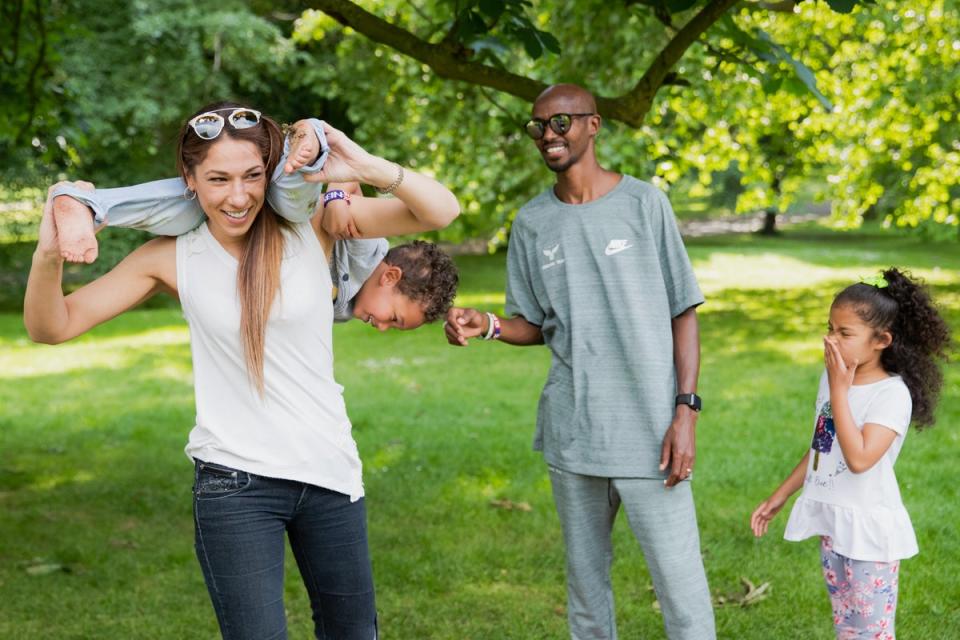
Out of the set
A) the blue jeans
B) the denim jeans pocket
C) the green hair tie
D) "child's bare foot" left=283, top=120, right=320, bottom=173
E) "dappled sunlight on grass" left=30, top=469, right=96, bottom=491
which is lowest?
"dappled sunlight on grass" left=30, top=469, right=96, bottom=491

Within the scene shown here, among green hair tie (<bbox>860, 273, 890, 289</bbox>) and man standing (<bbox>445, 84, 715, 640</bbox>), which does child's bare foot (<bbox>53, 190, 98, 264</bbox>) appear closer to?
man standing (<bbox>445, 84, 715, 640</bbox>)

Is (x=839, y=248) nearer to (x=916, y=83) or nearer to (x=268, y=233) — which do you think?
(x=916, y=83)

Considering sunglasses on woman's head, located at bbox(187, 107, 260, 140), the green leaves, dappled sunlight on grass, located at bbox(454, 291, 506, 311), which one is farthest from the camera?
dappled sunlight on grass, located at bbox(454, 291, 506, 311)

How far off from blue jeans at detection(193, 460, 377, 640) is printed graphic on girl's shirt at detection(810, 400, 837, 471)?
140 cm

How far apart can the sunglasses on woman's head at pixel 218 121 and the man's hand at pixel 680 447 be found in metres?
1.47

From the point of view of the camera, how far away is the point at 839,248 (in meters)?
27.3

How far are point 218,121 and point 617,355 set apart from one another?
4.53 ft

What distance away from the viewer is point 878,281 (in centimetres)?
316

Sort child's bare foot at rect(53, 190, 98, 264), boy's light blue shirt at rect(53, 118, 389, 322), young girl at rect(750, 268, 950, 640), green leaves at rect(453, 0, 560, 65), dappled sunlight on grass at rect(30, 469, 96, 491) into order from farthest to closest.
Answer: dappled sunlight on grass at rect(30, 469, 96, 491), green leaves at rect(453, 0, 560, 65), young girl at rect(750, 268, 950, 640), boy's light blue shirt at rect(53, 118, 389, 322), child's bare foot at rect(53, 190, 98, 264)

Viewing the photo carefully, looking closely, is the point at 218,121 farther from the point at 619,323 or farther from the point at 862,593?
the point at 862,593

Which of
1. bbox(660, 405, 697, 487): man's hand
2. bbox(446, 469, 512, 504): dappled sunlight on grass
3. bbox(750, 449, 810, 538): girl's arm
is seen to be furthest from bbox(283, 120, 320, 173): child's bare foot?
bbox(446, 469, 512, 504): dappled sunlight on grass

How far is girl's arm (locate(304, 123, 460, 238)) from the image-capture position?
246cm

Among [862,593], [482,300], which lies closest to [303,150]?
[862,593]

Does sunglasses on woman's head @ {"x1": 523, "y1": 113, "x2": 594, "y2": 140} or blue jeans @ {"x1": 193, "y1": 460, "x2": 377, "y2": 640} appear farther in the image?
sunglasses on woman's head @ {"x1": 523, "y1": 113, "x2": 594, "y2": 140}
